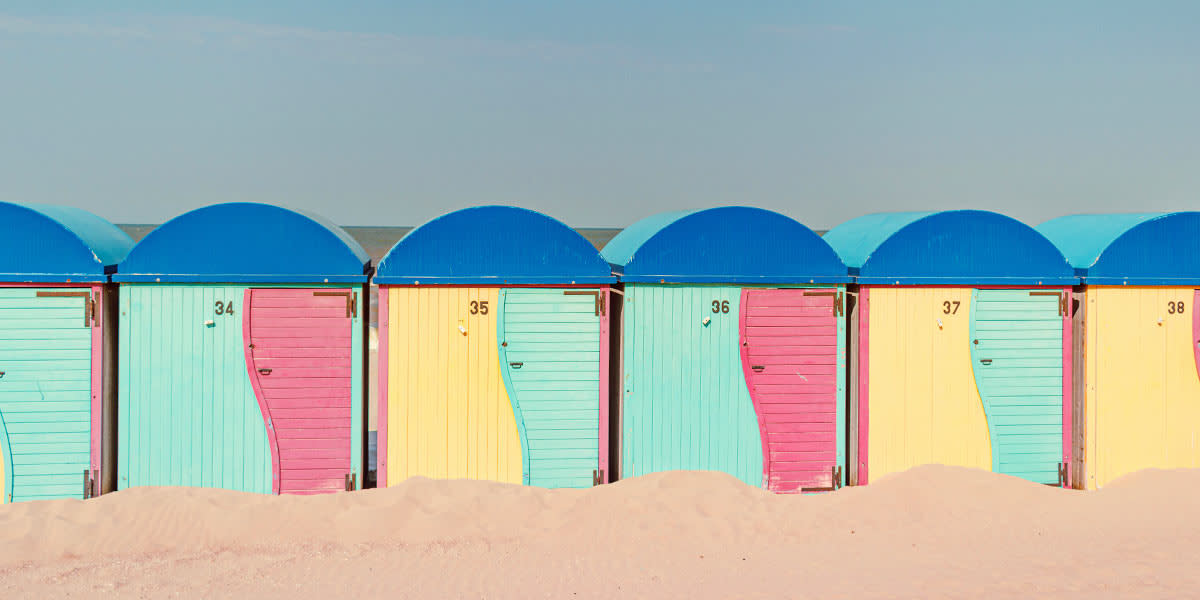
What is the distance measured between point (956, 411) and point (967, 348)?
0.52m

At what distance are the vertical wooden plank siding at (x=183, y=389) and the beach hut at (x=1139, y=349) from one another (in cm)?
662

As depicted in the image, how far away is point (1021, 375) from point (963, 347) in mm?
548

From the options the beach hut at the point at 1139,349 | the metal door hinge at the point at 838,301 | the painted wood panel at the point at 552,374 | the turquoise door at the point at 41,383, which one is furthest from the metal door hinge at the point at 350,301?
the beach hut at the point at 1139,349

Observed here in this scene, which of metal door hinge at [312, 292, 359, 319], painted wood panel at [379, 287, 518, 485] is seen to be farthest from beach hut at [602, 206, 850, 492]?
metal door hinge at [312, 292, 359, 319]

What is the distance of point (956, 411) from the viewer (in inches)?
350

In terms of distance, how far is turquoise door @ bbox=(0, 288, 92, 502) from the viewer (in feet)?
26.2

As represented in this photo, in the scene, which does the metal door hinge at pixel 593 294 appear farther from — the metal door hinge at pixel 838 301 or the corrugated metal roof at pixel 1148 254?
the corrugated metal roof at pixel 1148 254

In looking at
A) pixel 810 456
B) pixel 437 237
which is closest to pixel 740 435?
pixel 810 456

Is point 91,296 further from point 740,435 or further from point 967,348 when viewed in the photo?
point 967,348

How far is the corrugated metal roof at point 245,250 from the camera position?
810 cm

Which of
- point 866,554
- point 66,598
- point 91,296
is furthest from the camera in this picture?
point 91,296

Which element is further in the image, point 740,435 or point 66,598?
point 740,435

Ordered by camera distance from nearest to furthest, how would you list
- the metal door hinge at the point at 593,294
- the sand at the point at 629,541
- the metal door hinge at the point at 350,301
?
the sand at the point at 629,541 < the metal door hinge at the point at 350,301 < the metal door hinge at the point at 593,294

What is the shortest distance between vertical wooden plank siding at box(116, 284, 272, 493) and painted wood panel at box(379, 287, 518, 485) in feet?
3.41
